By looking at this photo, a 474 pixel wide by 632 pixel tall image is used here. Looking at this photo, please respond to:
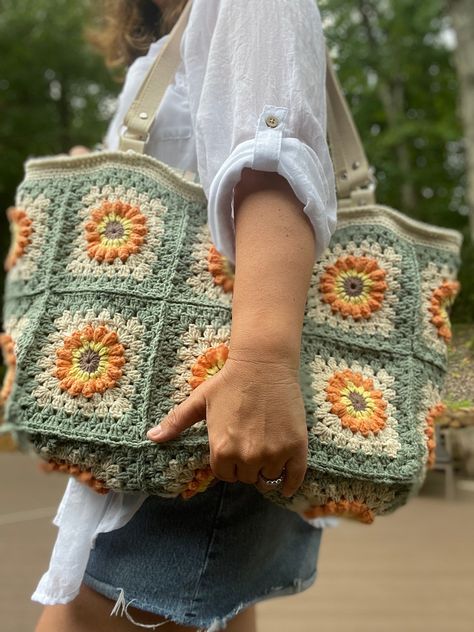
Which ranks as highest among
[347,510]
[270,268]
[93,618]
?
[270,268]

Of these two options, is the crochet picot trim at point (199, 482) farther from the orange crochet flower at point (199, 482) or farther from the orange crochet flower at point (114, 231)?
the orange crochet flower at point (114, 231)

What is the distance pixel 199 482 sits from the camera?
2.04 ft

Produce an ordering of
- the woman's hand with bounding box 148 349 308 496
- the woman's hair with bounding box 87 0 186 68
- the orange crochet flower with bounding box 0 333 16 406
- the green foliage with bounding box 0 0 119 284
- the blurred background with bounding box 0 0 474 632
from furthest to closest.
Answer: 1. the green foliage with bounding box 0 0 119 284
2. the blurred background with bounding box 0 0 474 632
3. the woman's hair with bounding box 87 0 186 68
4. the orange crochet flower with bounding box 0 333 16 406
5. the woman's hand with bounding box 148 349 308 496

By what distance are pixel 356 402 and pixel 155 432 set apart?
21 cm

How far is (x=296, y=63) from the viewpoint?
592 millimetres

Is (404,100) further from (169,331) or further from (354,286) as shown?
(169,331)

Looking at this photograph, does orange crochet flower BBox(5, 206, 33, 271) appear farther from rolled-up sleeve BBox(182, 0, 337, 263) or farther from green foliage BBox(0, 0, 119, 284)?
green foliage BBox(0, 0, 119, 284)

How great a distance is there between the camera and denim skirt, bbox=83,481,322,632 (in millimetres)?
659

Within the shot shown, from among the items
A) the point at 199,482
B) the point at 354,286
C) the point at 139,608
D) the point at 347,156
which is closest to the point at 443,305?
the point at 354,286

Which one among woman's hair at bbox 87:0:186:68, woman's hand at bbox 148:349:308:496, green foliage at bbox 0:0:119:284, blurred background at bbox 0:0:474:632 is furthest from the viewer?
green foliage at bbox 0:0:119:284

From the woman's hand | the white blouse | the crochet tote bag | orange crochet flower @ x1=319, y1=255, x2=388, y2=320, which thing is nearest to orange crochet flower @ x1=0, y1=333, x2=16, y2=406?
the crochet tote bag

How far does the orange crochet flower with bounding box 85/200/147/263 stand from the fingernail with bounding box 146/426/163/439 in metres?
0.17

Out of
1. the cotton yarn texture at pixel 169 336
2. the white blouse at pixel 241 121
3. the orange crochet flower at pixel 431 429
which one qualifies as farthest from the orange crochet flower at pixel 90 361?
the orange crochet flower at pixel 431 429

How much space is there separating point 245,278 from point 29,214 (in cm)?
27
